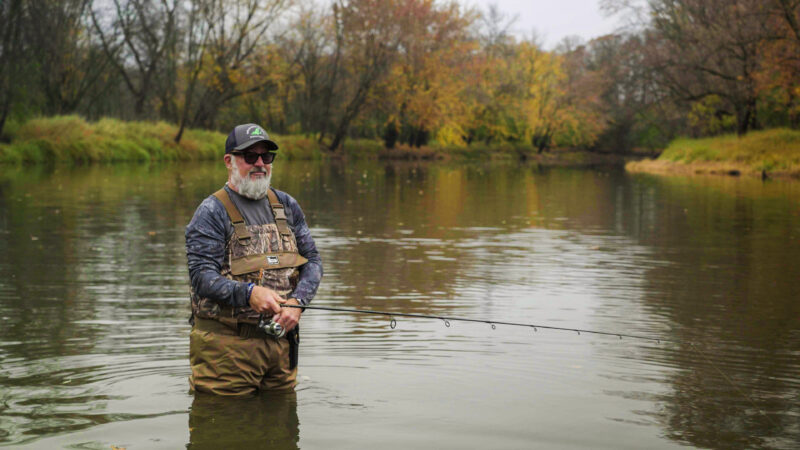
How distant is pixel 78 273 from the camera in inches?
420

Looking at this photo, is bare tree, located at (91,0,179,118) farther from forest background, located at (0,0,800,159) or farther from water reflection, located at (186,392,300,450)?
water reflection, located at (186,392,300,450)

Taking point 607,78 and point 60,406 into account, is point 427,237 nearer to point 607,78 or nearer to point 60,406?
point 60,406

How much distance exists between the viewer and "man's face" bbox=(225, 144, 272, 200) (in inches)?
204

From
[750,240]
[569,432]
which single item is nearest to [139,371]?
[569,432]

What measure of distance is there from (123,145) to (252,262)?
39.6 metres

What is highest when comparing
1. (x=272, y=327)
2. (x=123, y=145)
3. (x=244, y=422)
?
(x=123, y=145)

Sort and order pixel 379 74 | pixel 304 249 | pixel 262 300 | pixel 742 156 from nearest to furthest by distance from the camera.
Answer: pixel 262 300
pixel 304 249
pixel 742 156
pixel 379 74

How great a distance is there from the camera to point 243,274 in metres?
5.14

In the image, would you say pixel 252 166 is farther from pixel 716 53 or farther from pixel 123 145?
pixel 123 145

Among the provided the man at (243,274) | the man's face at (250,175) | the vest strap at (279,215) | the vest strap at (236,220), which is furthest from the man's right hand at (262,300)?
the man's face at (250,175)

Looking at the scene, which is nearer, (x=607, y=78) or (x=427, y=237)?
(x=427, y=237)

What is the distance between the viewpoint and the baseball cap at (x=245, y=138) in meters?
5.16

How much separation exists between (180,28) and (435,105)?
18325 millimetres

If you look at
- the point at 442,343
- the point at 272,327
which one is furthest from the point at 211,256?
the point at 442,343
